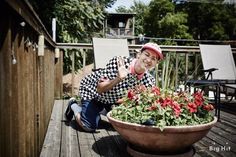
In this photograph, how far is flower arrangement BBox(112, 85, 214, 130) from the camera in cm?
199

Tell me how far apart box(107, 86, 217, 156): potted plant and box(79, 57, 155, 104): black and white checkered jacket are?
42cm

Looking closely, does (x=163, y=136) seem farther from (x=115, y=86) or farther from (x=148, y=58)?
(x=115, y=86)

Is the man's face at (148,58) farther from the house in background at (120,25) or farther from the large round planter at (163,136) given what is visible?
the house in background at (120,25)

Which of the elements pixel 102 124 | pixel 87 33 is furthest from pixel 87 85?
pixel 87 33

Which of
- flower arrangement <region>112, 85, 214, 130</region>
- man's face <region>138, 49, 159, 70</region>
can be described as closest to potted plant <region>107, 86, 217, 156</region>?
flower arrangement <region>112, 85, 214, 130</region>

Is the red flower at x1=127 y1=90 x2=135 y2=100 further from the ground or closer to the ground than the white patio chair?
closer to the ground

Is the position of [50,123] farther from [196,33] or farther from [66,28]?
[196,33]

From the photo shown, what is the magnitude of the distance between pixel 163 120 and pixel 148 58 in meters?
0.56

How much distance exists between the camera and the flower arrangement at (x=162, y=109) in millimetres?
1989

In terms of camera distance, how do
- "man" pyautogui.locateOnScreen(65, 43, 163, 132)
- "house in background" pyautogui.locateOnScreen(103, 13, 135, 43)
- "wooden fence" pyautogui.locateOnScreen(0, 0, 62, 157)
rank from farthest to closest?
"house in background" pyautogui.locateOnScreen(103, 13, 135, 43) < "man" pyautogui.locateOnScreen(65, 43, 163, 132) < "wooden fence" pyautogui.locateOnScreen(0, 0, 62, 157)

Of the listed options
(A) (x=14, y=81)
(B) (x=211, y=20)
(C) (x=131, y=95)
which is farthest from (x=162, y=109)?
(B) (x=211, y=20)

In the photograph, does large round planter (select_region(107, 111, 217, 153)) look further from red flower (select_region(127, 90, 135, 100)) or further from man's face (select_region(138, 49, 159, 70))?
man's face (select_region(138, 49, 159, 70))

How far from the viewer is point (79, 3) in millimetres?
9664

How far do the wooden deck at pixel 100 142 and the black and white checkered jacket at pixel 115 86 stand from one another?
0.32 m
